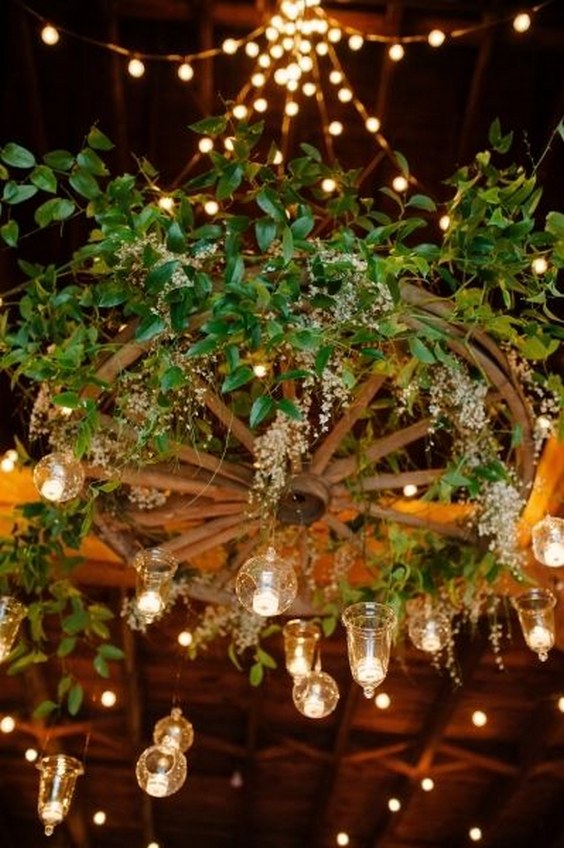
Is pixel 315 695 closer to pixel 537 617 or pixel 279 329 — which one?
pixel 537 617

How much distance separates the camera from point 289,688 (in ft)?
23.0

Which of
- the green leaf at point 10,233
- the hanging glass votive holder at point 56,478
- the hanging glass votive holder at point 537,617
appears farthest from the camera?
the hanging glass votive holder at point 537,617

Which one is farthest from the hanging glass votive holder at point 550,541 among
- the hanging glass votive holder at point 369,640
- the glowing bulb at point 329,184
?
the glowing bulb at point 329,184

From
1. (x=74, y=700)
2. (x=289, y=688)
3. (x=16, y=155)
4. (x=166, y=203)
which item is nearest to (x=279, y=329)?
(x=166, y=203)

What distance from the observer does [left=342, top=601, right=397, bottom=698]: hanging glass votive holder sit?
7.31 ft

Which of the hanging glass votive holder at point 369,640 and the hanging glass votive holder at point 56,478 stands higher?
the hanging glass votive holder at point 56,478

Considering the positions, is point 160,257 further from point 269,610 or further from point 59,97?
point 59,97

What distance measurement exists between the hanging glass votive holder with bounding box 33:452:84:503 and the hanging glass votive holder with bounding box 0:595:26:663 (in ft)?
1.71

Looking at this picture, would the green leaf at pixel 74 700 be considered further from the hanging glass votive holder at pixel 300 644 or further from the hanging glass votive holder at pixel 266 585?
the hanging glass votive holder at pixel 266 585

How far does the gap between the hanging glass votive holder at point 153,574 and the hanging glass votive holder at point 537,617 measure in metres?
0.93

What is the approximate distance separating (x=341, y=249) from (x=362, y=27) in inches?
84.4

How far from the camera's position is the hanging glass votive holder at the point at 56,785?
3.11m

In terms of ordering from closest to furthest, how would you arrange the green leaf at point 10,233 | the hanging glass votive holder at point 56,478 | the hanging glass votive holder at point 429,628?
1. the green leaf at point 10,233
2. the hanging glass votive holder at point 56,478
3. the hanging glass votive holder at point 429,628

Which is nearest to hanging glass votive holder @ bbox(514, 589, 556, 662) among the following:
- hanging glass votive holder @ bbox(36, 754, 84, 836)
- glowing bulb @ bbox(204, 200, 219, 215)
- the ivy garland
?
the ivy garland
